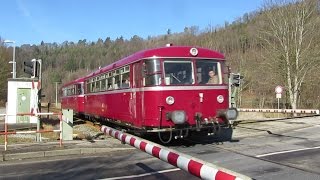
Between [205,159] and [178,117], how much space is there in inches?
86.6

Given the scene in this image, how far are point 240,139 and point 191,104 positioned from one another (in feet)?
10.3

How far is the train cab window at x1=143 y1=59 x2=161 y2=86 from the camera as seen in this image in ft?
48.6

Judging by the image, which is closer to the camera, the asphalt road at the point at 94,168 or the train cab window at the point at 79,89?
the asphalt road at the point at 94,168

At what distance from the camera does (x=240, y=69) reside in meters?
64.7

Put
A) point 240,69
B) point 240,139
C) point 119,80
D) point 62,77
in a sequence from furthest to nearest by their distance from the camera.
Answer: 1. point 62,77
2. point 240,69
3. point 119,80
4. point 240,139

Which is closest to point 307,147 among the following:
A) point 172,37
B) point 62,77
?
point 172,37

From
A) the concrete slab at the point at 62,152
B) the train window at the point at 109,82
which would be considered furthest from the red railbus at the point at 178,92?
the train window at the point at 109,82

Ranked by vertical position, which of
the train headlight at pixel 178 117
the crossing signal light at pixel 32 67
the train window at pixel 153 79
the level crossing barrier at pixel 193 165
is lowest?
the level crossing barrier at pixel 193 165

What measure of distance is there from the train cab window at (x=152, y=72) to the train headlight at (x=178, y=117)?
3.76ft

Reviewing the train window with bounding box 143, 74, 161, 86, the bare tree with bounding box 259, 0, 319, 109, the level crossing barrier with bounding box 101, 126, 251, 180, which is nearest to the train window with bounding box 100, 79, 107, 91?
the train window with bounding box 143, 74, 161, 86

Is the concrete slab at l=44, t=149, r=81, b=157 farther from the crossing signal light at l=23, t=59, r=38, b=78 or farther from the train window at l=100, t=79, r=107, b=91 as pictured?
the train window at l=100, t=79, r=107, b=91

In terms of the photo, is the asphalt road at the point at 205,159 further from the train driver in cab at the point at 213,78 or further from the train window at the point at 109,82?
the train window at the point at 109,82

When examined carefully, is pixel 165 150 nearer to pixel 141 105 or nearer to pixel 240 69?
pixel 141 105

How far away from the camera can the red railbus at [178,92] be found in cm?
1478
